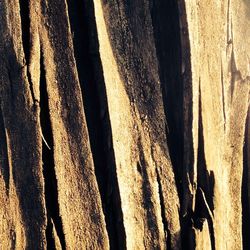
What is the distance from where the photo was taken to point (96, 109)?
0.96m

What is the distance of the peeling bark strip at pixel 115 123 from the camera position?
91 cm

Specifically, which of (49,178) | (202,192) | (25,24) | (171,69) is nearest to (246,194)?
(202,192)

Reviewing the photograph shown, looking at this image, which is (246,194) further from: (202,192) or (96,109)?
(96,109)

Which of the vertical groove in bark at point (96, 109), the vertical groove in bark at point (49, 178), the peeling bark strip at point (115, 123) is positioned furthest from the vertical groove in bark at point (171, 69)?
the vertical groove in bark at point (49, 178)

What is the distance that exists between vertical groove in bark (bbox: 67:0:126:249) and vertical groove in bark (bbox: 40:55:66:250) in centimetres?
9

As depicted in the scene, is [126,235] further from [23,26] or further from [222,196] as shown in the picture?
[23,26]

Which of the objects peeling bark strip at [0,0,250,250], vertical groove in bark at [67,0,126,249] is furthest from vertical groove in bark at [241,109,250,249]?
vertical groove in bark at [67,0,126,249]

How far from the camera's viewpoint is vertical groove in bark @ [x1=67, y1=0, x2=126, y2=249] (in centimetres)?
93

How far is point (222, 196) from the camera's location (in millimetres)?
1064

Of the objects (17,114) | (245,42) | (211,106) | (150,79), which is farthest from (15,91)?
(245,42)

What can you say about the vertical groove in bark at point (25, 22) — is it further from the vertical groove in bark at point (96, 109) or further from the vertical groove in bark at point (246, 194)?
the vertical groove in bark at point (246, 194)

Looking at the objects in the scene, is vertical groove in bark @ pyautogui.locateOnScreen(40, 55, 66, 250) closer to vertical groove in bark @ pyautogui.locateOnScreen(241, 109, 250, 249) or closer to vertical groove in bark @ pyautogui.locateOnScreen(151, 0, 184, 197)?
vertical groove in bark @ pyautogui.locateOnScreen(151, 0, 184, 197)

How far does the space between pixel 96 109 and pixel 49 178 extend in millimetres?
184

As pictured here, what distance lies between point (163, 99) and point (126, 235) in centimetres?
33
